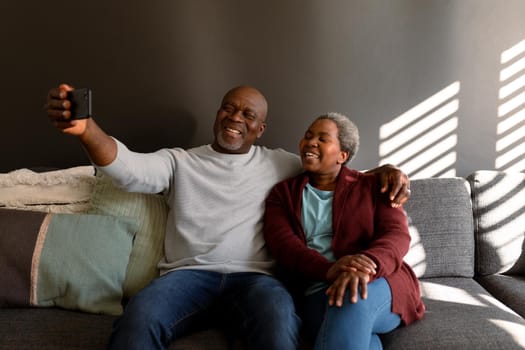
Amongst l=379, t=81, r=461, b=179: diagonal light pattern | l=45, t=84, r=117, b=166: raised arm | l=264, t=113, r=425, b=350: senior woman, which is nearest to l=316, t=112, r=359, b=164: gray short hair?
l=264, t=113, r=425, b=350: senior woman

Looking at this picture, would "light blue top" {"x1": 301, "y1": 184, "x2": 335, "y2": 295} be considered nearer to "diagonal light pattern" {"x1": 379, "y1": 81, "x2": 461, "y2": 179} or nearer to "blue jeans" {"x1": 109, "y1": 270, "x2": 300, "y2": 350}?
"blue jeans" {"x1": 109, "y1": 270, "x2": 300, "y2": 350}

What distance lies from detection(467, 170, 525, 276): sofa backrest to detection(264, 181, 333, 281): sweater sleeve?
0.82m

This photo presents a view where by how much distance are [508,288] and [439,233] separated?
312 mm

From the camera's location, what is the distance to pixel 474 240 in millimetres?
1966

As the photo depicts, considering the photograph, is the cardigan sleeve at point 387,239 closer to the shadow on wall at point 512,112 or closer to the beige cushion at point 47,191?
the shadow on wall at point 512,112

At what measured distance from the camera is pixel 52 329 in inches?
56.9

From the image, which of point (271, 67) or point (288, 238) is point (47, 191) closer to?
point (288, 238)

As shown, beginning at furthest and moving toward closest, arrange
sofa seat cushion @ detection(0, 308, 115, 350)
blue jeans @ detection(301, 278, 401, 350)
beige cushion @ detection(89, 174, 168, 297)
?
beige cushion @ detection(89, 174, 168, 297) < sofa seat cushion @ detection(0, 308, 115, 350) < blue jeans @ detection(301, 278, 401, 350)

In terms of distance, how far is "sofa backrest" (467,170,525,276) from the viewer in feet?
6.28

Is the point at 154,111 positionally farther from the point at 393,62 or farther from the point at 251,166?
the point at 393,62

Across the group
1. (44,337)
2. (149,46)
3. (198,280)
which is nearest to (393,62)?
(149,46)

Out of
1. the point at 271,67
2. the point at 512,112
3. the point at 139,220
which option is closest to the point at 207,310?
the point at 139,220

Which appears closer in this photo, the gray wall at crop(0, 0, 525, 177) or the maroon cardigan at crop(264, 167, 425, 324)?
the maroon cardigan at crop(264, 167, 425, 324)

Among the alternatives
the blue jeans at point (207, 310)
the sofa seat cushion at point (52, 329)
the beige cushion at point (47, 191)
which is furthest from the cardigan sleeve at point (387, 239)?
the beige cushion at point (47, 191)
